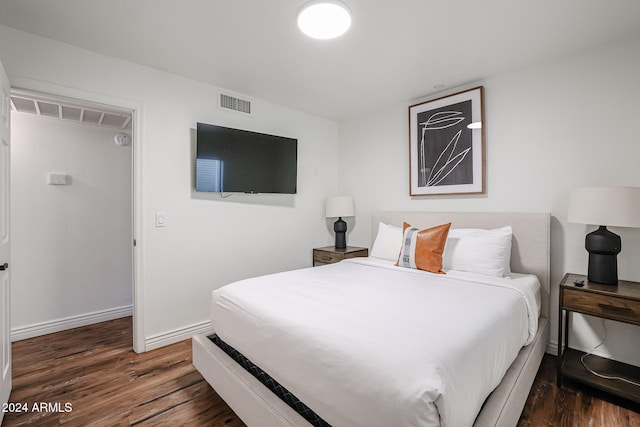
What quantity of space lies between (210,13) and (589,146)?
2.90 meters

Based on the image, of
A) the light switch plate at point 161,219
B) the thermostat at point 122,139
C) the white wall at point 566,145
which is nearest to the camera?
the white wall at point 566,145

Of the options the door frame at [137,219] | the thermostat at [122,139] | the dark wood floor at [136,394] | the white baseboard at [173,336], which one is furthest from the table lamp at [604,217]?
the thermostat at [122,139]

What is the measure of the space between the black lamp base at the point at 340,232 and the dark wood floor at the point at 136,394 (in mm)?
2052

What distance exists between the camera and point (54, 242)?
311cm

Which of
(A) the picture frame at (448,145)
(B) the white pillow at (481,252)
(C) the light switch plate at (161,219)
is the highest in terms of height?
(A) the picture frame at (448,145)

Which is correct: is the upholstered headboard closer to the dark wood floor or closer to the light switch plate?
the dark wood floor

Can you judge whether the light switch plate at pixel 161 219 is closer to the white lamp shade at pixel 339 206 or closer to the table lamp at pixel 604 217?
the white lamp shade at pixel 339 206

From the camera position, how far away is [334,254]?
143 inches

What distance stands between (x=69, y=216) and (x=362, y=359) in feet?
11.5

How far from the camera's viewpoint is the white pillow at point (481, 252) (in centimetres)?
240

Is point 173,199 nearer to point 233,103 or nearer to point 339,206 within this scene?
point 233,103

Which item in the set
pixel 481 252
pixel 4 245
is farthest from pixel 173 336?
pixel 481 252

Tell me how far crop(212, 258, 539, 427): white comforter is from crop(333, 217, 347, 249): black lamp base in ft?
5.53

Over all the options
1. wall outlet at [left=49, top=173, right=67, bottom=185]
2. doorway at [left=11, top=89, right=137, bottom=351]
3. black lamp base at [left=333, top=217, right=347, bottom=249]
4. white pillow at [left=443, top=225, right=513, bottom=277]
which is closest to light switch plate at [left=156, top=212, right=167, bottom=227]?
doorway at [left=11, top=89, right=137, bottom=351]
